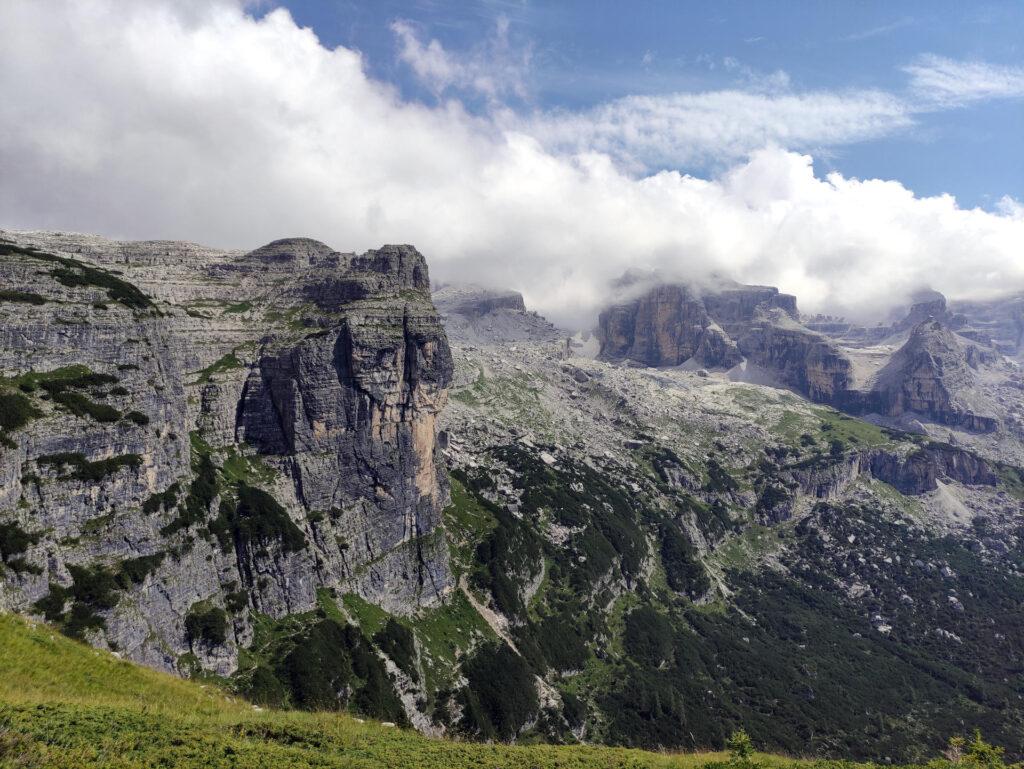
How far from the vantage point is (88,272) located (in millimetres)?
155875

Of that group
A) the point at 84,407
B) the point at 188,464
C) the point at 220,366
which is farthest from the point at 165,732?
the point at 220,366

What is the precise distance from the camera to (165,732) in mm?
34938

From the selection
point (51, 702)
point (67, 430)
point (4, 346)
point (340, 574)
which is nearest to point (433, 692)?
point (340, 574)

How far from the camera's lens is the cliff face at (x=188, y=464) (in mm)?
98938

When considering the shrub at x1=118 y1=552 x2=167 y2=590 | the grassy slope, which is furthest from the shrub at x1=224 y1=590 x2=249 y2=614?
the grassy slope

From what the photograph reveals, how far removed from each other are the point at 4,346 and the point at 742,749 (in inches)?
5442

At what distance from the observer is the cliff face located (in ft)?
325

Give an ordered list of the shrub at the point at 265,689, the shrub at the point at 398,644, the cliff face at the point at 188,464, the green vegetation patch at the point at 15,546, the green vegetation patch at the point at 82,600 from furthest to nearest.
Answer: the shrub at the point at 398,644
the shrub at the point at 265,689
the cliff face at the point at 188,464
the green vegetation patch at the point at 82,600
the green vegetation patch at the point at 15,546

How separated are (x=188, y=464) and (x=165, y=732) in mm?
116570

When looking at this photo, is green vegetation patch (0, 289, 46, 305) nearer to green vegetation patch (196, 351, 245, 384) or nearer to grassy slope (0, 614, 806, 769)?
green vegetation patch (196, 351, 245, 384)

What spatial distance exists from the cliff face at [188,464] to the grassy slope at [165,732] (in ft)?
162

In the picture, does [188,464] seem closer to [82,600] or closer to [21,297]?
[82,600]

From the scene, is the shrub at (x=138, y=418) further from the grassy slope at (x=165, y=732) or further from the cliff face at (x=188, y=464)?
the grassy slope at (x=165, y=732)

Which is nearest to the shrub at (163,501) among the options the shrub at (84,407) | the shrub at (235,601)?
the shrub at (84,407)
